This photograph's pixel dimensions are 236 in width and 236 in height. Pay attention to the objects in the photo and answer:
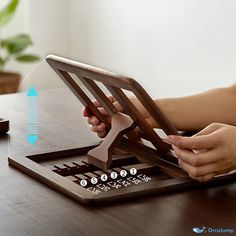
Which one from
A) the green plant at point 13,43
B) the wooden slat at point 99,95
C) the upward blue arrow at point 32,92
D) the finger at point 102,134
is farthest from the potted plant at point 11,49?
the wooden slat at point 99,95

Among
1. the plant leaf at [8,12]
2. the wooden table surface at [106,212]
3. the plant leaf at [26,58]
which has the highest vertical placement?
the plant leaf at [8,12]

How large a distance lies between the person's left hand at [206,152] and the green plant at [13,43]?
10.2 feet

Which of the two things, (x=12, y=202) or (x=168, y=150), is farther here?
(x=168, y=150)

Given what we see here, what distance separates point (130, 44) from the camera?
417cm

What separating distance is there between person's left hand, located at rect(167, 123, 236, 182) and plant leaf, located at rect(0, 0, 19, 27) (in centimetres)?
313

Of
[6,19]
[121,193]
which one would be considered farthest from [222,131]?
[6,19]

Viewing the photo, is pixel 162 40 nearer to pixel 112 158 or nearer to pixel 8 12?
pixel 8 12

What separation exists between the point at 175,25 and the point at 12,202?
2654 millimetres

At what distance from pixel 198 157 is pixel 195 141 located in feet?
0.12

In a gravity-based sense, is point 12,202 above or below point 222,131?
below

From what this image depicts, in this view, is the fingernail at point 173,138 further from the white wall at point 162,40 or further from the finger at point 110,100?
the white wall at point 162,40

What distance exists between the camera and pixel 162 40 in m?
3.91

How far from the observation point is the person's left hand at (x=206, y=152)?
1.34 m

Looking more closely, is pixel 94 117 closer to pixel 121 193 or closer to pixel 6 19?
pixel 121 193
